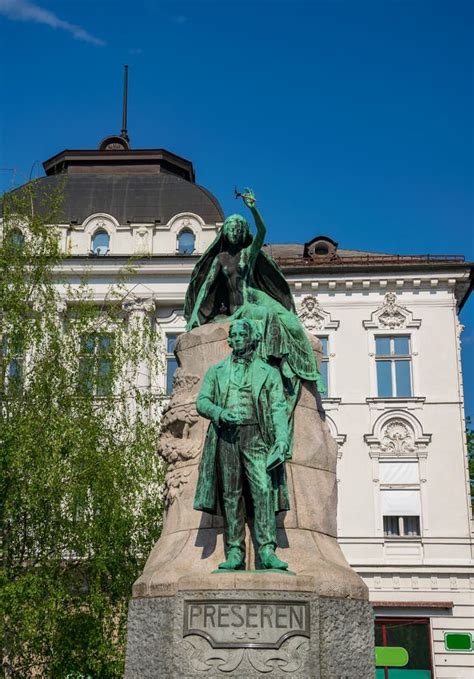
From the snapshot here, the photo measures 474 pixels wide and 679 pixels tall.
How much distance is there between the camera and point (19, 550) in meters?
17.2

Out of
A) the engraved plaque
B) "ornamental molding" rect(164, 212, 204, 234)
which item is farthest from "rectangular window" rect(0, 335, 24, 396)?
"ornamental molding" rect(164, 212, 204, 234)

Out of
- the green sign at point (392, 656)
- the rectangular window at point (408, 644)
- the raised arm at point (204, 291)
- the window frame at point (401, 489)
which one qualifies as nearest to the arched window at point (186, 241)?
the window frame at point (401, 489)

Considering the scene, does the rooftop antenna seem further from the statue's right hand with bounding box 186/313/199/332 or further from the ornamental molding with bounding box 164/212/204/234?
the statue's right hand with bounding box 186/313/199/332

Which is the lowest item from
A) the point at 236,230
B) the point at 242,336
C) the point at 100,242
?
the point at 242,336

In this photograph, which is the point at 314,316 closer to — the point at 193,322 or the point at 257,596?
the point at 193,322

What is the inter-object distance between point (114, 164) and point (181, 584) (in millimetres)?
29574

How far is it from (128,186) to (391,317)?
10.9 metres

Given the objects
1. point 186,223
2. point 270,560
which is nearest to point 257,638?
point 270,560

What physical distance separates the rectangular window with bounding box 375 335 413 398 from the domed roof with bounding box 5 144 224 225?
7503mm

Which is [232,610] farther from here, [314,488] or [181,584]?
[314,488]

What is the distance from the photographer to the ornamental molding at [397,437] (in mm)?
30641

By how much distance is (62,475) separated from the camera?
1725 centimetres

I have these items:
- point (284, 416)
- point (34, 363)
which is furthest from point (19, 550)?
point (284, 416)

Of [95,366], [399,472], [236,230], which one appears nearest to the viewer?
[236,230]
